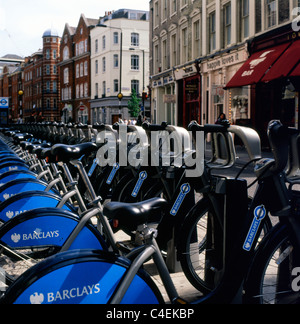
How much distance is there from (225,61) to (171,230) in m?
21.2

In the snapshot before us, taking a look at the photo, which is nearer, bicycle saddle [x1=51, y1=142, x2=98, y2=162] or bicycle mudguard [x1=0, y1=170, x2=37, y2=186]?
bicycle saddle [x1=51, y1=142, x2=98, y2=162]

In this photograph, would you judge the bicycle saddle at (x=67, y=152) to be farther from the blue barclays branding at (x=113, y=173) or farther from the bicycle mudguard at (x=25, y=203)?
the blue barclays branding at (x=113, y=173)

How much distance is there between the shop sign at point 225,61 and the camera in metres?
22.1

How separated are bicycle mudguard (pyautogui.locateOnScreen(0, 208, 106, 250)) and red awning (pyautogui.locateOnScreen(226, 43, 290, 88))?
15.9 metres

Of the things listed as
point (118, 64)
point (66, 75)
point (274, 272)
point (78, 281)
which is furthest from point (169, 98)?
point (66, 75)

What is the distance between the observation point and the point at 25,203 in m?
3.80

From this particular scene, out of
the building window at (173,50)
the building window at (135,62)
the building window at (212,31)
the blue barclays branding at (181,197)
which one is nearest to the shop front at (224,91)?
the building window at (212,31)

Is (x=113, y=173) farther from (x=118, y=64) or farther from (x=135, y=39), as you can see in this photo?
(x=135, y=39)

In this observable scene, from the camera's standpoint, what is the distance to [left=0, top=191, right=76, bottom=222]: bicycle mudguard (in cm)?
372

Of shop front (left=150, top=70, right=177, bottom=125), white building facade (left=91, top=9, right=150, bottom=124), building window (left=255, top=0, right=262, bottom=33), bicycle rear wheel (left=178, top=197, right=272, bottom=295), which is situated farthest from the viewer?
white building facade (left=91, top=9, right=150, bottom=124)

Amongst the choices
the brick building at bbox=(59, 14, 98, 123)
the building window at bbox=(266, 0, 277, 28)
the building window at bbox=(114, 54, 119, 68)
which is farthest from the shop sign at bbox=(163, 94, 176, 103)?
the brick building at bbox=(59, 14, 98, 123)

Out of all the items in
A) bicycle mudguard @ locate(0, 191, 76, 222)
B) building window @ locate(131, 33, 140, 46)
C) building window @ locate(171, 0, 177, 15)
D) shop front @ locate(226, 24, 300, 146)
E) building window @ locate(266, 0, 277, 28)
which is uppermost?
building window @ locate(131, 33, 140, 46)

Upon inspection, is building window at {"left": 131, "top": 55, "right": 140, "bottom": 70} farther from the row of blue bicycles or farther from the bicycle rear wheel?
the bicycle rear wheel
